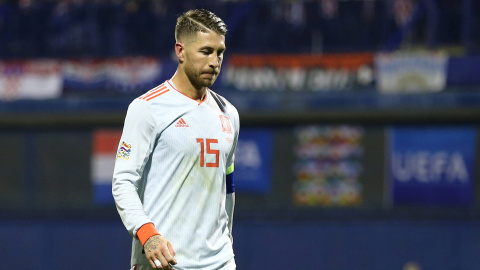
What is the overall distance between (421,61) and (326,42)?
4.92 feet

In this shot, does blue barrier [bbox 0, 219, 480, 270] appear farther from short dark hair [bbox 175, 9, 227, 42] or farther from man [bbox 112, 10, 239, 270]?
short dark hair [bbox 175, 9, 227, 42]

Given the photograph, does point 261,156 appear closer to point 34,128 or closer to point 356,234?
point 356,234

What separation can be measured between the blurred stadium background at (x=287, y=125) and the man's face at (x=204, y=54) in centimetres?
952

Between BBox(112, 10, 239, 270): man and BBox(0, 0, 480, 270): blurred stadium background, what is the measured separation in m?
9.48

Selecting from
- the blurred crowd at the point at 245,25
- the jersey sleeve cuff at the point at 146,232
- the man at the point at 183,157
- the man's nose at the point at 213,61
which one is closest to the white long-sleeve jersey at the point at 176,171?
the man at the point at 183,157

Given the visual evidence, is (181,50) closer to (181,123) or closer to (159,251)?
(181,123)

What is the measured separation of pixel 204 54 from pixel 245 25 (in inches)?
404

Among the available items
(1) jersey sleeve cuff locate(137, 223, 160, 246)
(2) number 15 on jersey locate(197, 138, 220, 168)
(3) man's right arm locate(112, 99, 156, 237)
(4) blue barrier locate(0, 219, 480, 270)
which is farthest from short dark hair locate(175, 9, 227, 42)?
(4) blue barrier locate(0, 219, 480, 270)

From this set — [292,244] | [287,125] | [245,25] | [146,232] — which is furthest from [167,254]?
[245,25]

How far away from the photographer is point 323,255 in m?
14.3

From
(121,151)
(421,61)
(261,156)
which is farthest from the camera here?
(261,156)

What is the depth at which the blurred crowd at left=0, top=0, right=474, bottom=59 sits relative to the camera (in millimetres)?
14148

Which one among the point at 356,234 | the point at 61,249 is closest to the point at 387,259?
the point at 356,234

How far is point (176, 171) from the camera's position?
457 cm
